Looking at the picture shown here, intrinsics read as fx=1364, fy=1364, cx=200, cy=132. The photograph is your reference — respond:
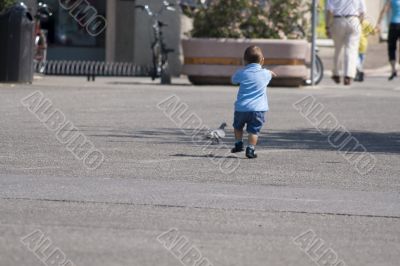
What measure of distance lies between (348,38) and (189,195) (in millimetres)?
15011

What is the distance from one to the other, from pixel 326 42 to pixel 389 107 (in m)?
14.7

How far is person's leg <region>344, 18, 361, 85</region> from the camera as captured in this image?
24.9 meters

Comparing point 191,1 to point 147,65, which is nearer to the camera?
point 191,1

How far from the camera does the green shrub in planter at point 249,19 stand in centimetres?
2583

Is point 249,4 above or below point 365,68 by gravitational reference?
above

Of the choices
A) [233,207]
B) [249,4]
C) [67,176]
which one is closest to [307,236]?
[233,207]

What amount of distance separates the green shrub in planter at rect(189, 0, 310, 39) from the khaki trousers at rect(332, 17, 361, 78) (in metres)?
1.12

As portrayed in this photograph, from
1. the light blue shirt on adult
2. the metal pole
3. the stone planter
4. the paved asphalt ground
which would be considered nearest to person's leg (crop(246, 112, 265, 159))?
the paved asphalt ground

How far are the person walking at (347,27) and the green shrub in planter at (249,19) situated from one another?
1.03 m

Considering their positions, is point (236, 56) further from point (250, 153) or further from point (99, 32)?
point (250, 153)

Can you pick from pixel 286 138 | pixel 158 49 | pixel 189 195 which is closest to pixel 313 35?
pixel 158 49

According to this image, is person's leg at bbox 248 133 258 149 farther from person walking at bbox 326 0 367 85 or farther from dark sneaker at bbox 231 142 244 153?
person walking at bbox 326 0 367 85

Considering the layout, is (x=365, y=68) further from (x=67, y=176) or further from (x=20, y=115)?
(x=67, y=176)

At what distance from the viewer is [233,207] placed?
9930 mm
